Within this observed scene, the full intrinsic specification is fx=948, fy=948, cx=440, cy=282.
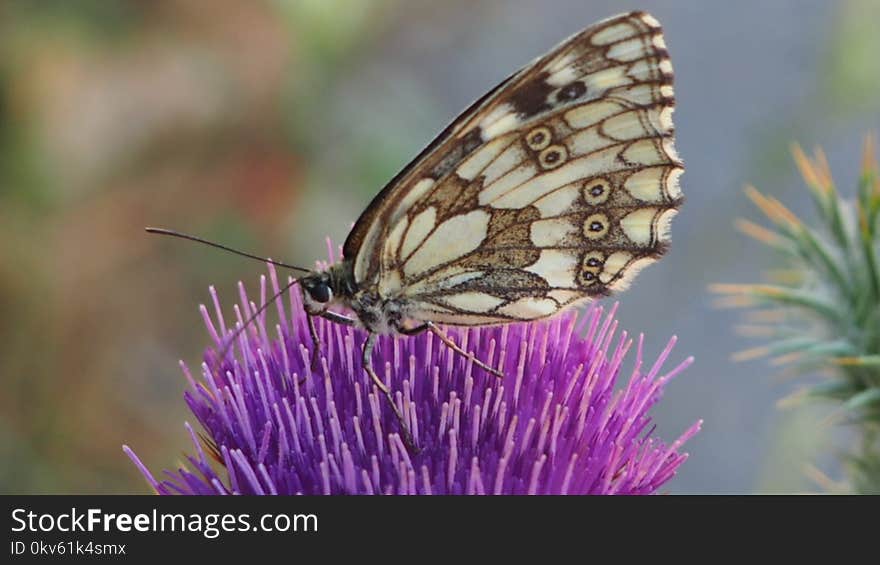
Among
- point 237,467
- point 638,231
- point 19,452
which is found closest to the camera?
point 237,467

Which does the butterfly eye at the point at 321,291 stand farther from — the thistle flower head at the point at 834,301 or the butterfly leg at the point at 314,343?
the thistle flower head at the point at 834,301

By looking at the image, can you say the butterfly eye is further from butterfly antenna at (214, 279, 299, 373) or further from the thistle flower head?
the thistle flower head

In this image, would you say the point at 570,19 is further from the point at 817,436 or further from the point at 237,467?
the point at 237,467

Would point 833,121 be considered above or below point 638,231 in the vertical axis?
above

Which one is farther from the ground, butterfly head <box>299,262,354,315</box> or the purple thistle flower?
butterfly head <box>299,262,354,315</box>

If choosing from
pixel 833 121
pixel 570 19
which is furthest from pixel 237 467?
pixel 570 19

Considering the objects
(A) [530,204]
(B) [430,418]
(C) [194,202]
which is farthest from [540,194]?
(C) [194,202]

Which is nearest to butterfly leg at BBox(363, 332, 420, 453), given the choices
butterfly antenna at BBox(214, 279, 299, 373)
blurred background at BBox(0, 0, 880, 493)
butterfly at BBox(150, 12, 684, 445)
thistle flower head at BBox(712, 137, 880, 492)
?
butterfly at BBox(150, 12, 684, 445)

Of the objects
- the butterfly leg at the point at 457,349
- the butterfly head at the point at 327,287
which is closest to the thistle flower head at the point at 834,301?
the butterfly leg at the point at 457,349
